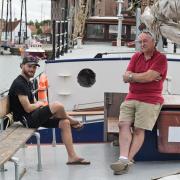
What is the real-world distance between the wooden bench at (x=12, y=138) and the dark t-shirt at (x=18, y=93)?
96mm

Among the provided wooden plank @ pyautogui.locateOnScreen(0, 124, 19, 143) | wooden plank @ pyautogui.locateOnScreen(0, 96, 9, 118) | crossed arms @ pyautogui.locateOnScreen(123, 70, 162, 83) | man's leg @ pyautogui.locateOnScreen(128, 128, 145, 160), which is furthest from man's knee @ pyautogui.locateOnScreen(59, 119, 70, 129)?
crossed arms @ pyautogui.locateOnScreen(123, 70, 162, 83)

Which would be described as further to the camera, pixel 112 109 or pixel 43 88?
pixel 43 88

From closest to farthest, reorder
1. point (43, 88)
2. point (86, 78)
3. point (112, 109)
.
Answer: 1. point (112, 109)
2. point (43, 88)
3. point (86, 78)

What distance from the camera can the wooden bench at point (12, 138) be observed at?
495cm

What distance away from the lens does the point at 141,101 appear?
6.12 metres

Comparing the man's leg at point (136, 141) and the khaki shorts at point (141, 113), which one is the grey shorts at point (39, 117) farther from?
the man's leg at point (136, 141)

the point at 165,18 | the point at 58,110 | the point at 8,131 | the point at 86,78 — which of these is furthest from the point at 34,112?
the point at 86,78

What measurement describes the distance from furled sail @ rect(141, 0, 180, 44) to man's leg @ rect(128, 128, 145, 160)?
1268 mm

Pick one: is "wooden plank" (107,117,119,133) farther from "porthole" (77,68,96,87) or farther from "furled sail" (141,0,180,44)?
"porthole" (77,68,96,87)

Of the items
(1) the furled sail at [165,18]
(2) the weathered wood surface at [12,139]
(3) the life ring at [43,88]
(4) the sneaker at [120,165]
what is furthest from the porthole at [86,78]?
(1) the furled sail at [165,18]

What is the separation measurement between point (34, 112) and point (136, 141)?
1.19 meters

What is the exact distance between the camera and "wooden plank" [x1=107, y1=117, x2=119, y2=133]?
6.82 meters

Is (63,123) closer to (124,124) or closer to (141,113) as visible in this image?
(124,124)

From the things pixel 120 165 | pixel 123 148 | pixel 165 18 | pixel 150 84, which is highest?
pixel 165 18
